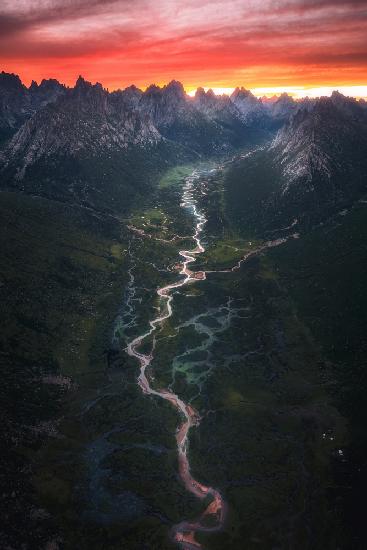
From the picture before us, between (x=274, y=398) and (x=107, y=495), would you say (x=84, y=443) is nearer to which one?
(x=107, y=495)

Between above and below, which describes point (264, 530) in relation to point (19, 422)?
below

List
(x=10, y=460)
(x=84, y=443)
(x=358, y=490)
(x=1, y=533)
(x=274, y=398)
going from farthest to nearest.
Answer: (x=274, y=398), (x=84, y=443), (x=10, y=460), (x=358, y=490), (x=1, y=533)

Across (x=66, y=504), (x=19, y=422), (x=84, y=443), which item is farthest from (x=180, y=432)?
(x=19, y=422)

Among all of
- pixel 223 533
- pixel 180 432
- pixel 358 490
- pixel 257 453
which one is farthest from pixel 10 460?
pixel 358 490

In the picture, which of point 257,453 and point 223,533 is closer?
point 223,533

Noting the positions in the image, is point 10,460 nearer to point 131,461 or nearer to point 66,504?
point 66,504

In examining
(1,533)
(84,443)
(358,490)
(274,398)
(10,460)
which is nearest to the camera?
(1,533)

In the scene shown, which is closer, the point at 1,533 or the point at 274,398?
the point at 1,533

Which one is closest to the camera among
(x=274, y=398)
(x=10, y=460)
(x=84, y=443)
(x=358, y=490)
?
(x=358, y=490)

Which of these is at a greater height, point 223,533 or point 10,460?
point 10,460
